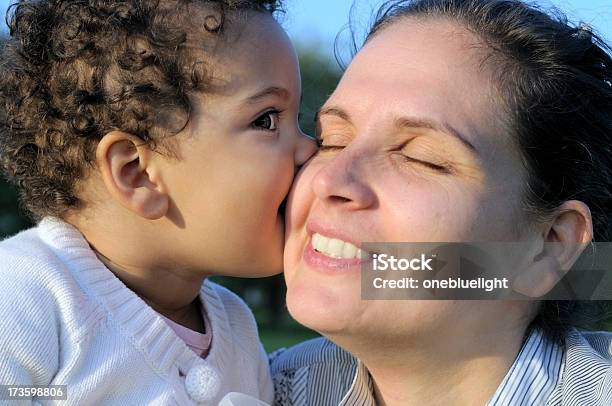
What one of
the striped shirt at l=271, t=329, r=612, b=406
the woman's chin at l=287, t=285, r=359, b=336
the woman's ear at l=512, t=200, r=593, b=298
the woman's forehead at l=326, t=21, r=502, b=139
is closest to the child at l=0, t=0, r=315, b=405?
the striped shirt at l=271, t=329, r=612, b=406

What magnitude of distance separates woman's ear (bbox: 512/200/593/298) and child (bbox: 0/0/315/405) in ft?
2.88

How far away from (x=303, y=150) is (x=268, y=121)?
17cm

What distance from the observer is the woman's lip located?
230 cm

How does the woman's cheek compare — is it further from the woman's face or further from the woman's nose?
the woman's nose

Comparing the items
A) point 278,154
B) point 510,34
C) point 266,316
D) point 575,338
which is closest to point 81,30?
point 278,154

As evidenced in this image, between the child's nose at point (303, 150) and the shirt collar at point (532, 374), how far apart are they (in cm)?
100

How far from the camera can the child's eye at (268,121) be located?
2.82 metres

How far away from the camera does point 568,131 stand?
2582 millimetres

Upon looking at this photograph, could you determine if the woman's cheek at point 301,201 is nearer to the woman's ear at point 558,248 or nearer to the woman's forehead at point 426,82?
the woman's forehead at point 426,82

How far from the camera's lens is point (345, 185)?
2289mm

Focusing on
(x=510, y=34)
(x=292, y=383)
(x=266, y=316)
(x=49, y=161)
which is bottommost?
(x=266, y=316)

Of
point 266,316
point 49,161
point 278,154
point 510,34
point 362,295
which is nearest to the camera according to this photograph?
point 362,295

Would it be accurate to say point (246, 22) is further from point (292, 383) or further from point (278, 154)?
point (292, 383)

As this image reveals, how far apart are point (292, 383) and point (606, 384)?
121 centimetres
